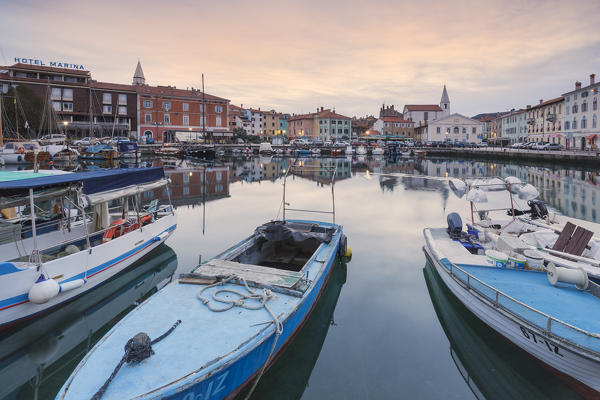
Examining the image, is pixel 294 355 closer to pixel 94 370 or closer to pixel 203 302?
pixel 203 302

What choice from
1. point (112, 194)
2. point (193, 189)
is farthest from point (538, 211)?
point (193, 189)

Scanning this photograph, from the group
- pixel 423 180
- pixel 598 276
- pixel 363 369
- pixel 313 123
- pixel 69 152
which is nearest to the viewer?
pixel 363 369

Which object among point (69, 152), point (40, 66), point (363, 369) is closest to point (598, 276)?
point (363, 369)

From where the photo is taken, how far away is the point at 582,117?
57.2m

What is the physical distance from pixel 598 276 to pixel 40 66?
82.9 metres

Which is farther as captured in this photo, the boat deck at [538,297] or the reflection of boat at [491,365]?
the reflection of boat at [491,365]

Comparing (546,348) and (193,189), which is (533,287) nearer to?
(546,348)

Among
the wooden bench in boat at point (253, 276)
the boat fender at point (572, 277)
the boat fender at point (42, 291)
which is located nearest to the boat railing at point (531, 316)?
the boat fender at point (572, 277)

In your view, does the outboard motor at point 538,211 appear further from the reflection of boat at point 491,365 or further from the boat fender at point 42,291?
the boat fender at point 42,291

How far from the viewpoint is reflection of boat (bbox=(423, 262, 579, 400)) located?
20.0 ft

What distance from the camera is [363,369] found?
6656 mm

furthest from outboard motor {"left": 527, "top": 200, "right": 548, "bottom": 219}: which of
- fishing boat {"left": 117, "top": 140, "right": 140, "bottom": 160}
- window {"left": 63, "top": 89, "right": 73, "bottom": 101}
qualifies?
window {"left": 63, "top": 89, "right": 73, "bottom": 101}

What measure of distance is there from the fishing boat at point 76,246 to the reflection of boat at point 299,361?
495 centimetres

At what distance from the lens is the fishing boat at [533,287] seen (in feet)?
18.4
